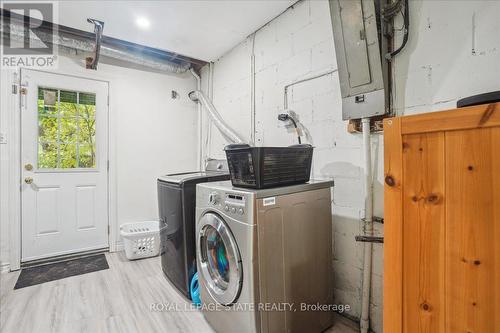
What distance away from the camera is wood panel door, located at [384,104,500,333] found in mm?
691

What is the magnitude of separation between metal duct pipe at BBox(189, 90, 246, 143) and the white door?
3.82 feet

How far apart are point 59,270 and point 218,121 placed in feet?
7.71

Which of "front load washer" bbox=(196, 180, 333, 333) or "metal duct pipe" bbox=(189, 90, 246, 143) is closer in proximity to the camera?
"front load washer" bbox=(196, 180, 333, 333)

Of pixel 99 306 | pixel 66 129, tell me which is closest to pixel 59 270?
pixel 99 306

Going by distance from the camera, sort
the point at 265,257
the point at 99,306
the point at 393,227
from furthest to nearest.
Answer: the point at 99,306 → the point at 265,257 → the point at 393,227

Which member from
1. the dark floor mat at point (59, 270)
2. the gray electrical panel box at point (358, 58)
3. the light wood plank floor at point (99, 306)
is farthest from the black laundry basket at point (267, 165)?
the dark floor mat at point (59, 270)

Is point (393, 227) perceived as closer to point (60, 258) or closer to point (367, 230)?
point (367, 230)

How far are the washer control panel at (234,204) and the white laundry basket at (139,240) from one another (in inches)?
76.8

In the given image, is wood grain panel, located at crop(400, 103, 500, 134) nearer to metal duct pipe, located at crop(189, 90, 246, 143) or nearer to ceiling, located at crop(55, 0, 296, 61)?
ceiling, located at crop(55, 0, 296, 61)

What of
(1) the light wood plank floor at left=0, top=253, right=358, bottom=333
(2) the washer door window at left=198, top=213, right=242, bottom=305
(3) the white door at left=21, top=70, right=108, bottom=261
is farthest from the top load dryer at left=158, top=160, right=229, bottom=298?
(3) the white door at left=21, top=70, right=108, bottom=261

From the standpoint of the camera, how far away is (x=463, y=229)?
2.39ft

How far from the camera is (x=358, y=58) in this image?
155 centimetres

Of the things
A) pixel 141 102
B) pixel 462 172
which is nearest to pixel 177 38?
pixel 141 102

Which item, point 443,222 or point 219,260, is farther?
point 219,260
